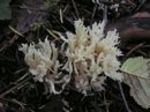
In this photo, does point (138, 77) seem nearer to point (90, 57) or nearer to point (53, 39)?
point (90, 57)

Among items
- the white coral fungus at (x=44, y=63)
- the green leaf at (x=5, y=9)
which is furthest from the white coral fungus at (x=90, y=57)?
the green leaf at (x=5, y=9)

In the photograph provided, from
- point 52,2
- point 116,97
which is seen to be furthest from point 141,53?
point 52,2

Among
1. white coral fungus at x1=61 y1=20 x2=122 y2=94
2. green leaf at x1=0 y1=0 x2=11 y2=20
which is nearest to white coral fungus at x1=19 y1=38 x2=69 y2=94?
white coral fungus at x1=61 y1=20 x2=122 y2=94

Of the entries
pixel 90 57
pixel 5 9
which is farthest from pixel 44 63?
pixel 5 9

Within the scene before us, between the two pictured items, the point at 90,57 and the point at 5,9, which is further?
the point at 5,9

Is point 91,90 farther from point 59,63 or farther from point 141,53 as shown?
point 141,53

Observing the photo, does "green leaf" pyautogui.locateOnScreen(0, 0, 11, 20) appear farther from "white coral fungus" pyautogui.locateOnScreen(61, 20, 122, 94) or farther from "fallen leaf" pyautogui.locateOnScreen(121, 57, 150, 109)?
"fallen leaf" pyautogui.locateOnScreen(121, 57, 150, 109)

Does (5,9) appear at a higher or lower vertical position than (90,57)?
higher
